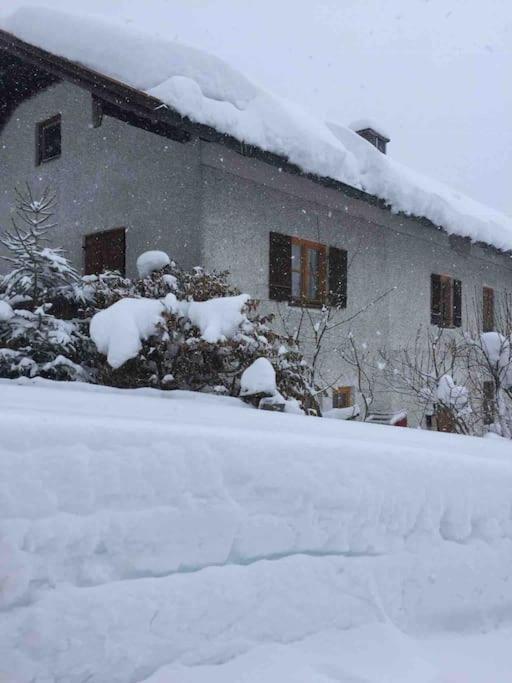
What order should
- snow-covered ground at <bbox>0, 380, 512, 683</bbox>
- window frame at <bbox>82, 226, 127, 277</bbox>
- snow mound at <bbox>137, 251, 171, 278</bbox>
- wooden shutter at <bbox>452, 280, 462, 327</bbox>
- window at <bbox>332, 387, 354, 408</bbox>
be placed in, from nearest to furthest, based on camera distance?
snow-covered ground at <bbox>0, 380, 512, 683</bbox> < snow mound at <bbox>137, 251, 171, 278</bbox> < window frame at <bbox>82, 226, 127, 277</bbox> < window at <bbox>332, 387, 354, 408</bbox> < wooden shutter at <bbox>452, 280, 462, 327</bbox>

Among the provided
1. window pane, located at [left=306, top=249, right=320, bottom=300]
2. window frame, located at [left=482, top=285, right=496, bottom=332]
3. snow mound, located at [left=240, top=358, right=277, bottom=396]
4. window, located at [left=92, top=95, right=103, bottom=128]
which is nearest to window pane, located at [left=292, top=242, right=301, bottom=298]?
window pane, located at [left=306, top=249, right=320, bottom=300]

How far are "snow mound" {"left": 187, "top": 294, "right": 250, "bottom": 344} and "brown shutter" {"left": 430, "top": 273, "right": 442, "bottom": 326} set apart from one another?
6790 millimetres

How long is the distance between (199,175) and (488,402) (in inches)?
151

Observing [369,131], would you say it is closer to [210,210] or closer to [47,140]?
[47,140]

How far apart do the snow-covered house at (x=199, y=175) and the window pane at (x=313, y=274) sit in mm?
19

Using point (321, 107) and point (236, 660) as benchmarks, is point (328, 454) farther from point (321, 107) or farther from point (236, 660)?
point (321, 107)

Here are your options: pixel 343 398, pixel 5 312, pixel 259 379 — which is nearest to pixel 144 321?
pixel 259 379

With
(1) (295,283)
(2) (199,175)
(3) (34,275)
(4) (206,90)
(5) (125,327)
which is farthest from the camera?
(1) (295,283)

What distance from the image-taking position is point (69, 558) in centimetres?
150

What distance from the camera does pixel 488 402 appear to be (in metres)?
6.23

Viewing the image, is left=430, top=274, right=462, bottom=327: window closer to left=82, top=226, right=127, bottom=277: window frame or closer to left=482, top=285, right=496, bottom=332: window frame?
left=482, top=285, right=496, bottom=332: window frame

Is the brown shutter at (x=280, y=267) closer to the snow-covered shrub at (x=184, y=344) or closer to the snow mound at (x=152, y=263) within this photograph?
the snow mound at (x=152, y=263)

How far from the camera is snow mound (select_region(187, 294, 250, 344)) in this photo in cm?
525

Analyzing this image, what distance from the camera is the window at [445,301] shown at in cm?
1153
